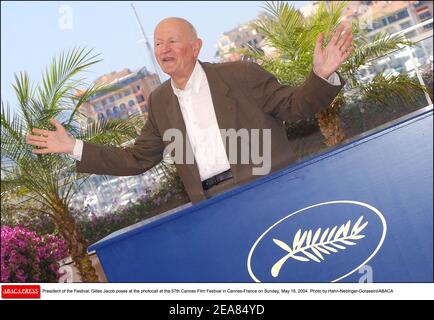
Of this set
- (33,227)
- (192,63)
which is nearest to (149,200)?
(33,227)

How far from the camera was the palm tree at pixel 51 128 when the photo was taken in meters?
6.16

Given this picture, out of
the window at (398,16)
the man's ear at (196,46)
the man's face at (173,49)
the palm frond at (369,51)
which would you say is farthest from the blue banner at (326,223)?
the window at (398,16)

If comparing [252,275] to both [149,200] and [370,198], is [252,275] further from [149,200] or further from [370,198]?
[149,200]

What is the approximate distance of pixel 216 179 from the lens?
9.66 feet

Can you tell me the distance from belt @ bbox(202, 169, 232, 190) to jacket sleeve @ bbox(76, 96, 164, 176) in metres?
0.39

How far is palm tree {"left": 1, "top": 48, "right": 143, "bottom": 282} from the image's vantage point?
6164 mm

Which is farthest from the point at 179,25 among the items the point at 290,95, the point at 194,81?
the point at 290,95

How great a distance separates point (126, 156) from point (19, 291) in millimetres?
789

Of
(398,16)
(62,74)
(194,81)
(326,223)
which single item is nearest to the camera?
(326,223)

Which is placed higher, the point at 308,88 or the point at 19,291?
the point at 308,88

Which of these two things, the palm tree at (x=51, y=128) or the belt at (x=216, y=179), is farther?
the palm tree at (x=51, y=128)

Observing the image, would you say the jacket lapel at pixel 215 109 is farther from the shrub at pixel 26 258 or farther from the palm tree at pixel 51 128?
the shrub at pixel 26 258

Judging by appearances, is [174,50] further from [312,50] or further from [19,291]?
[312,50]

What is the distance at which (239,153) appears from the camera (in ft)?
9.49
